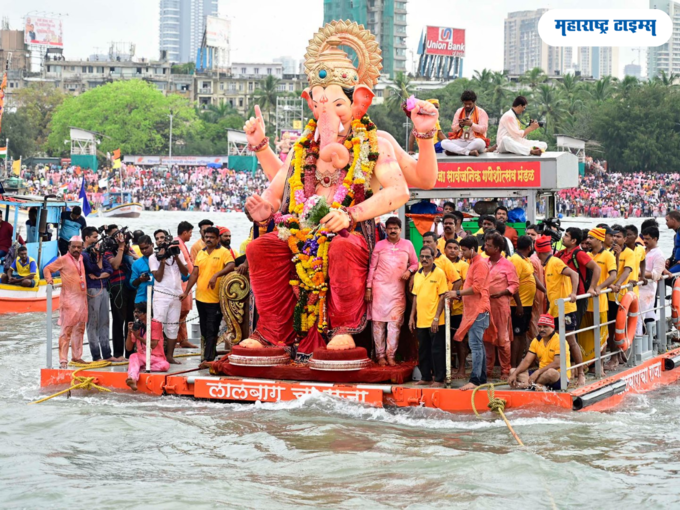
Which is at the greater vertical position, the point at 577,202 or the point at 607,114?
the point at 607,114

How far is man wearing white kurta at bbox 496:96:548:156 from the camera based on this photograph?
13039 mm

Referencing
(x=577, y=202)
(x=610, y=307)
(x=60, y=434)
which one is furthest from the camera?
(x=577, y=202)

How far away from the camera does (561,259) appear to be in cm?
1031

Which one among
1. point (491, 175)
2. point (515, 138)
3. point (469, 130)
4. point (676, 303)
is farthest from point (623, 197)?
point (491, 175)

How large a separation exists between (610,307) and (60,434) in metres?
5.81

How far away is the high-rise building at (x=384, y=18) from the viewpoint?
6112 inches

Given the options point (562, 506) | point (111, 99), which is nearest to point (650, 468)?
point (562, 506)

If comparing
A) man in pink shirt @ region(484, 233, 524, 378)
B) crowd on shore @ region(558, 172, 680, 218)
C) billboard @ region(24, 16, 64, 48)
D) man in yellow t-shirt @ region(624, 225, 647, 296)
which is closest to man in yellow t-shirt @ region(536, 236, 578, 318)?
man in pink shirt @ region(484, 233, 524, 378)

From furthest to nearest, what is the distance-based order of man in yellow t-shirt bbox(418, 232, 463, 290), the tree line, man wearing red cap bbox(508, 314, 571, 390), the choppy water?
the tree line, man in yellow t-shirt bbox(418, 232, 463, 290), man wearing red cap bbox(508, 314, 571, 390), the choppy water

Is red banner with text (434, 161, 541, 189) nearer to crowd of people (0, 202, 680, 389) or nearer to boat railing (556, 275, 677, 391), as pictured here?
crowd of people (0, 202, 680, 389)

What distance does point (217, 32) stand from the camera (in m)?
179

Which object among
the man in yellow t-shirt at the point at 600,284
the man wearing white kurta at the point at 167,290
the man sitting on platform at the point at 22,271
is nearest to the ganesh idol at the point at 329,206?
the man wearing white kurta at the point at 167,290

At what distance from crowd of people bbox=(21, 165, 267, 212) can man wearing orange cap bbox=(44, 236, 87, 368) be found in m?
65.5

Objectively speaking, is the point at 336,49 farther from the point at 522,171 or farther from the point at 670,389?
the point at 670,389
